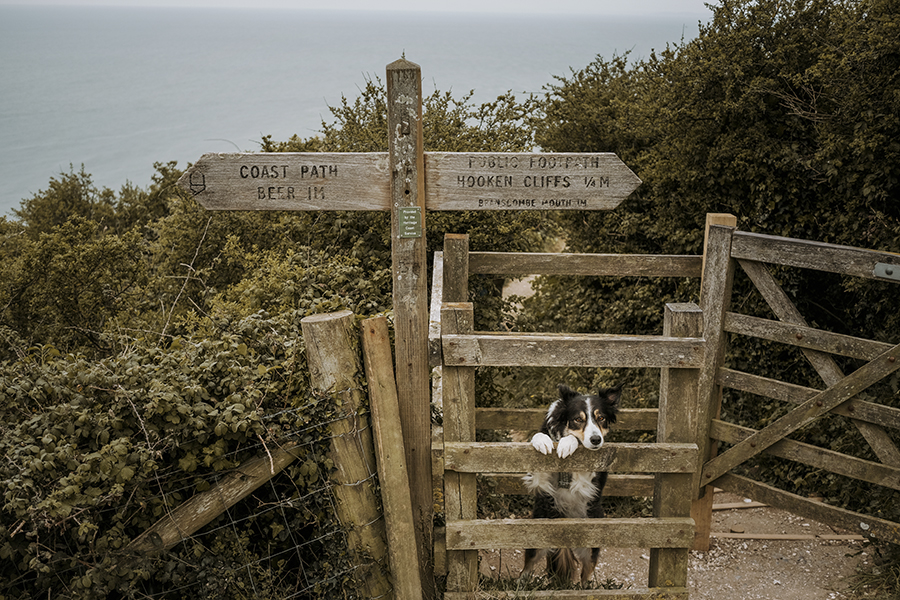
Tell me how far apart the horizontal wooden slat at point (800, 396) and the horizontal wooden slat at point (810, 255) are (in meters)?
0.80

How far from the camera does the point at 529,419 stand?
4582 mm

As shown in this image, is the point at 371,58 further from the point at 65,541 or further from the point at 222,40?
the point at 65,541

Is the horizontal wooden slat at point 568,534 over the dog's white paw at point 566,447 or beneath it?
beneath

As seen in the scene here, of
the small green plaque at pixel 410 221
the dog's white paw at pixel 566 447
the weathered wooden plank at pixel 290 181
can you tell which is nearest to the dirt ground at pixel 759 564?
the dog's white paw at pixel 566 447

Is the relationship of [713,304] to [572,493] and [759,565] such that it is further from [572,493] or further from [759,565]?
[759,565]

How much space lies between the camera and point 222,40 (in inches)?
4299

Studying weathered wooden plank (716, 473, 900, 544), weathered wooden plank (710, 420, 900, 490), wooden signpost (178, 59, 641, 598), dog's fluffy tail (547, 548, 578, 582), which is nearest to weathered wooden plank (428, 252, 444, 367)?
wooden signpost (178, 59, 641, 598)

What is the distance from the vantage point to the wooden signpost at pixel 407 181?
289cm

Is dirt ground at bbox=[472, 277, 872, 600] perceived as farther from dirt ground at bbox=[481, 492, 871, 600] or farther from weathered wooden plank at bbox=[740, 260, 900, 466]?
weathered wooden plank at bbox=[740, 260, 900, 466]

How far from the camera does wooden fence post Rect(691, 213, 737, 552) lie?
4.17 metres

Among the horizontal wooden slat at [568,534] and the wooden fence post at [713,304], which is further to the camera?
the wooden fence post at [713,304]

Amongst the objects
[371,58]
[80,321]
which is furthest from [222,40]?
[80,321]

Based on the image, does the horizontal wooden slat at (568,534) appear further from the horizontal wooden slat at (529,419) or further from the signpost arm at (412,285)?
the horizontal wooden slat at (529,419)

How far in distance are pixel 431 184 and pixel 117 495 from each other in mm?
1910
